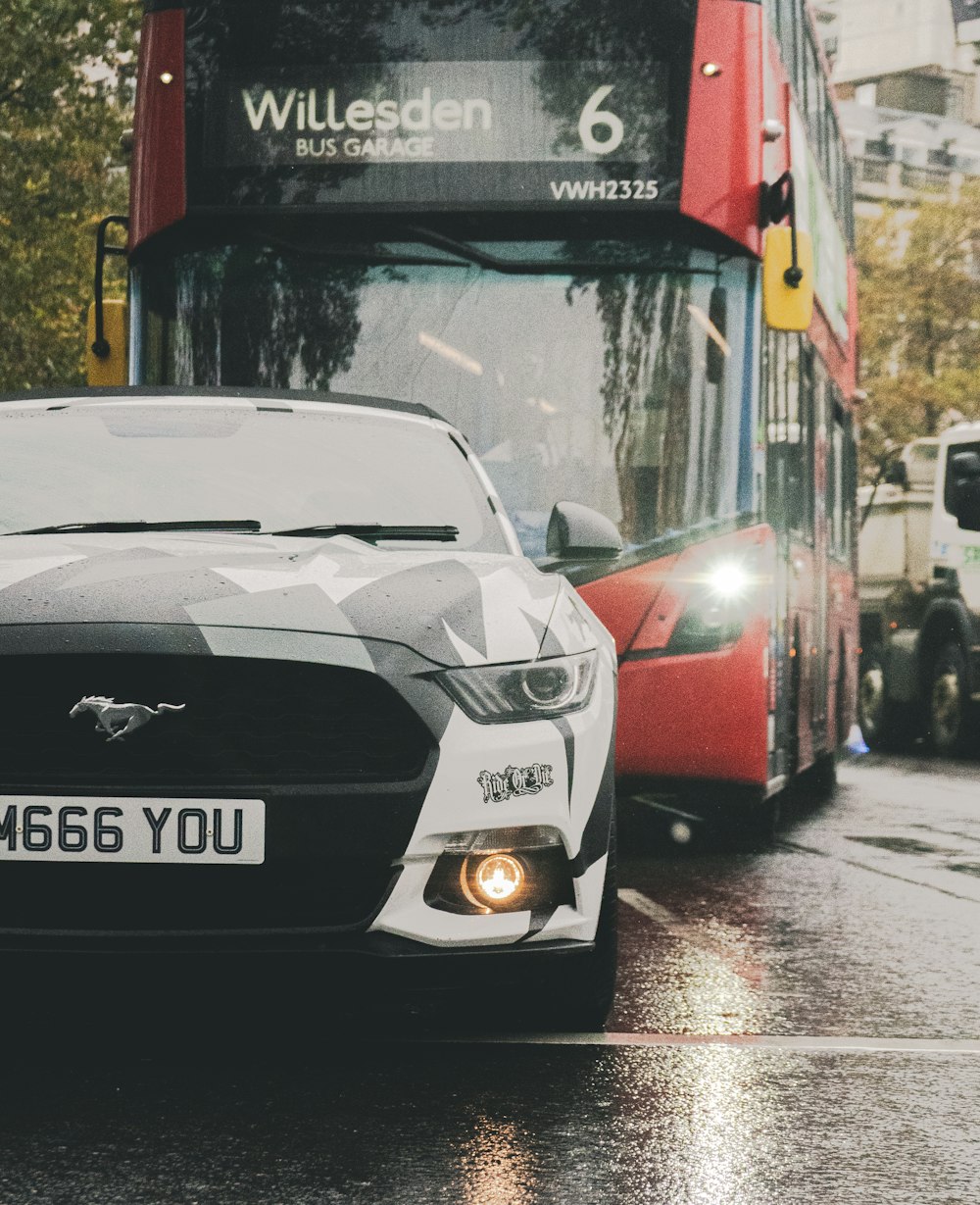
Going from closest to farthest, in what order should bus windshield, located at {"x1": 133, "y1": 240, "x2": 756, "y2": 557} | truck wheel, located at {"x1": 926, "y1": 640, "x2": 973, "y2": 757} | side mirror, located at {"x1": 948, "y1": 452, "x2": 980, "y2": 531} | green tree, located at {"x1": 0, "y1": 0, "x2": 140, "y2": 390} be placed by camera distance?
1. bus windshield, located at {"x1": 133, "y1": 240, "x2": 756, "y2": 557}
2. side mirror, located at {"x1": 948, "y1": 452, "x2": 980, "y2": 531}
3. truck wheel, located at {"x1": 926, "y1": 640, "x2": 973, "y2": 757}
4. green tree, located at {"x1": 0, "y1": 0, "x2": 140, "y2": 390}

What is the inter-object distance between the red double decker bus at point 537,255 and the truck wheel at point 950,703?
10621mm

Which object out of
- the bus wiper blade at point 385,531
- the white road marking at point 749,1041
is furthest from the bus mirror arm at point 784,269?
the white road marking at point 749,1041

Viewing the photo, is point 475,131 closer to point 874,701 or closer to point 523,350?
point 523,350

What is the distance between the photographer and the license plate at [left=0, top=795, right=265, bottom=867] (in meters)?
4.34

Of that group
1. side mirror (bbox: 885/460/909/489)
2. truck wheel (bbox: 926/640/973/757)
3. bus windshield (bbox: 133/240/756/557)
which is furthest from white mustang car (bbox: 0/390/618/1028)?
side mirror (bbox: 885/460/909/489)

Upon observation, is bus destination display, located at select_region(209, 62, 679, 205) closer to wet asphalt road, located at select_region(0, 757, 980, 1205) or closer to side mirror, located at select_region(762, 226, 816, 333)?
side mirror, located at select_region(762, 226, 816, 333)

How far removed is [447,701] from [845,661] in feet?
35.5

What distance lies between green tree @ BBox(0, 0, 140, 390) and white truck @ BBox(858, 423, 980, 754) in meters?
8.84

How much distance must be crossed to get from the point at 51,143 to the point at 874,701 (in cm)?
1096

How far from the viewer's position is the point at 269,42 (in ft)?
29.6

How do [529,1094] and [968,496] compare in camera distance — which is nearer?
[529,1094]

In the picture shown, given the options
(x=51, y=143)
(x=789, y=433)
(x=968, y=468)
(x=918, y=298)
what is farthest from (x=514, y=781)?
(x=918, y=298)

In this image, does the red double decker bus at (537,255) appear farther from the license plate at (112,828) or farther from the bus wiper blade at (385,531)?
the license plate at (112,828)

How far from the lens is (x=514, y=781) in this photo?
4.48m
